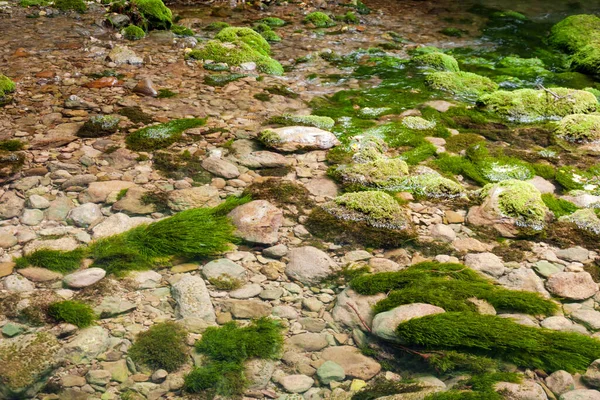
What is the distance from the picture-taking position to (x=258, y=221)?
205 inches

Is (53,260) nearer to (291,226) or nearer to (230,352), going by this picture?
(230,352)

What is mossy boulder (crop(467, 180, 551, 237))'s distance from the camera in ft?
17.8

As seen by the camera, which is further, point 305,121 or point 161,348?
point 305,121

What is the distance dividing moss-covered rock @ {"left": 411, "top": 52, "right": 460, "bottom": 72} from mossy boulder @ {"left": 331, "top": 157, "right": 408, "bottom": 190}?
4.50m

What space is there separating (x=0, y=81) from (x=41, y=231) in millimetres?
4112

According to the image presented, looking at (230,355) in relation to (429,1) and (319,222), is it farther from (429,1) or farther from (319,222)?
(429,1)

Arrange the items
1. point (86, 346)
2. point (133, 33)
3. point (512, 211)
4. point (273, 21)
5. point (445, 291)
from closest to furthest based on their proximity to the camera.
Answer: point (86, 346) → point (445, 291) → point (512, 211) → point (133, 33) → point (273, 21)

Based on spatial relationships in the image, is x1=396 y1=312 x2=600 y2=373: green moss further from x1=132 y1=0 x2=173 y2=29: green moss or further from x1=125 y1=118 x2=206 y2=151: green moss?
x1=132 y1=0 x2=173 y2=29: green moss

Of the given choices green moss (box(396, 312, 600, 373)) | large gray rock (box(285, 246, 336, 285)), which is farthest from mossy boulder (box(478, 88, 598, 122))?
green moss (box(396, 312, 600, 373))

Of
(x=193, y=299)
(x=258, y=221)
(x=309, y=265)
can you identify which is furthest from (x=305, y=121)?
(x=193, y=299)

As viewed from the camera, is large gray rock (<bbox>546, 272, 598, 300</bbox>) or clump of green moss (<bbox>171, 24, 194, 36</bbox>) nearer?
large gray rock (<bbox>546, 272, 598, 300</bbox>)

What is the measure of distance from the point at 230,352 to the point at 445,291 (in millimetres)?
1790

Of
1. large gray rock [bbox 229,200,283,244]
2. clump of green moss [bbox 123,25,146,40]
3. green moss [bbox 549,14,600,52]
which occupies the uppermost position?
green moss [bbox 549,14,600,52]

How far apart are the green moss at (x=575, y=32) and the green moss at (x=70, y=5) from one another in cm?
1107
